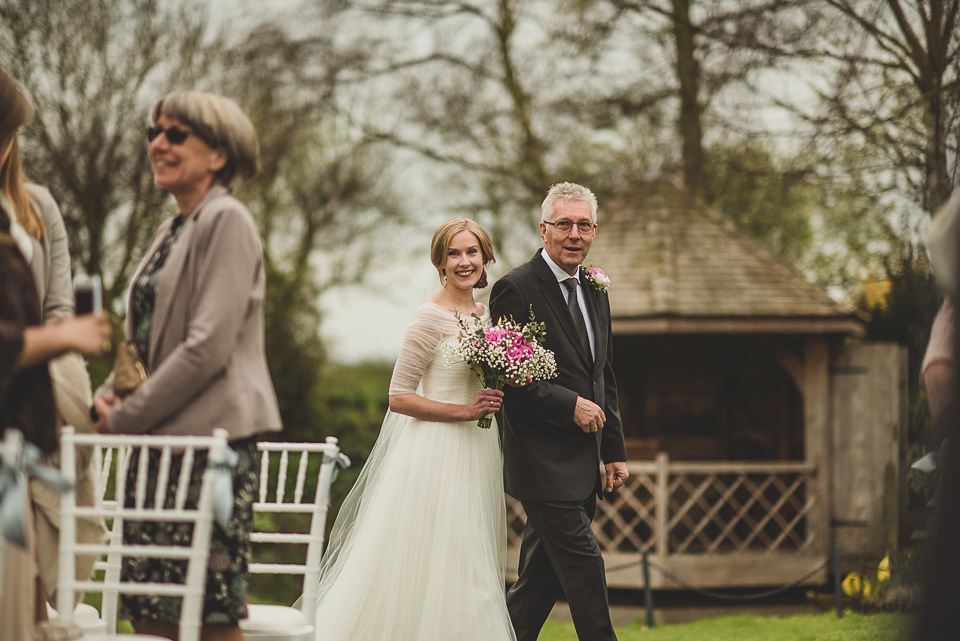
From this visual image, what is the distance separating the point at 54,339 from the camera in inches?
99.2

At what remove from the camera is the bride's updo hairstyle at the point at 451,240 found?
451cm

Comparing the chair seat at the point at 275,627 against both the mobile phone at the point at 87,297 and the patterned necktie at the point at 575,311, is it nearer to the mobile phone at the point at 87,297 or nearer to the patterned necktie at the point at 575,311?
the mobile phone at the point at 87,297

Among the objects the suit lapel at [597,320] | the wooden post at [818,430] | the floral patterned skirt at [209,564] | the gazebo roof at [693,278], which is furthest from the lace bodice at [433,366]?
the wooden post at [818,430]

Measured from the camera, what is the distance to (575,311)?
444 centimetres

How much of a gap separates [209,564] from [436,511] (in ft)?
5.70

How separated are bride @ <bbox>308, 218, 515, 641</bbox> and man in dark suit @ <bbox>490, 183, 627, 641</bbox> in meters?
0.16

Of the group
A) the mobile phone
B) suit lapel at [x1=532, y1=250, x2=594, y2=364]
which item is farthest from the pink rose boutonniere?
the mobile phone

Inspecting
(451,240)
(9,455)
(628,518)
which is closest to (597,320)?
(451,240)

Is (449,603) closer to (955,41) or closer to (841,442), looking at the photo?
(955,41)

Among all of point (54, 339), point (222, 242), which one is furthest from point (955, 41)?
point (54, 339)

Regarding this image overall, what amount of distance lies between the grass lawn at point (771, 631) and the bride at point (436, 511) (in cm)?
247

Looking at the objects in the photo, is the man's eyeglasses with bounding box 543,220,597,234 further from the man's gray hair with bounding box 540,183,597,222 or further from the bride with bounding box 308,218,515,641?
the bride with bounding box 308,218,515,641

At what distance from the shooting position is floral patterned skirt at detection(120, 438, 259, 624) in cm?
271

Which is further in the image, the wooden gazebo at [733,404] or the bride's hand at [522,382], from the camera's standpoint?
the wooden gazebo at [733,404]
